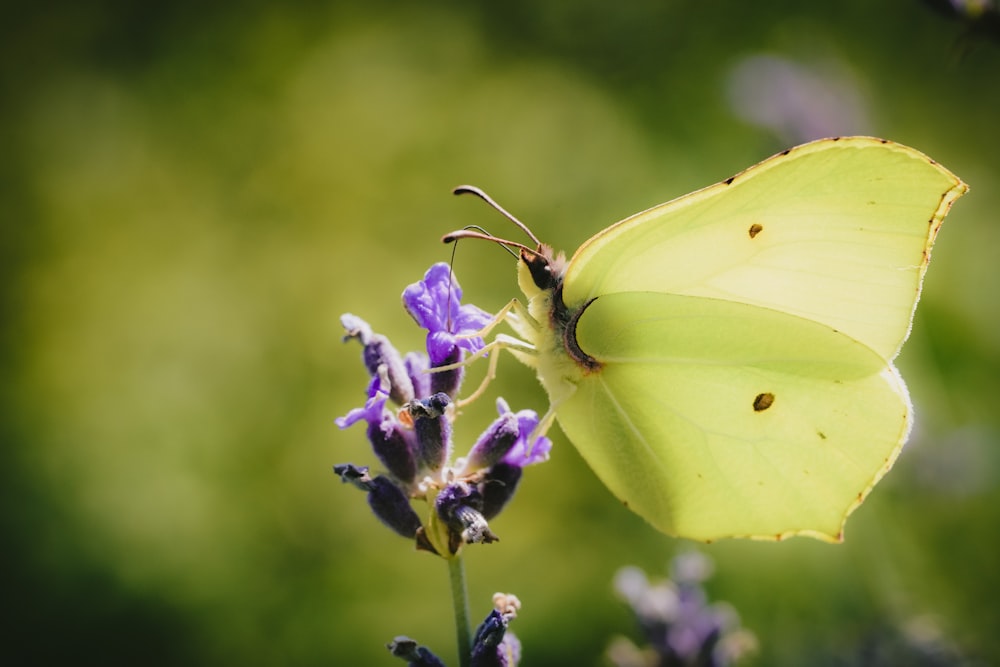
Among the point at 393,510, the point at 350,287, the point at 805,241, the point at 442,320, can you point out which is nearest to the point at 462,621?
the point at 393,510

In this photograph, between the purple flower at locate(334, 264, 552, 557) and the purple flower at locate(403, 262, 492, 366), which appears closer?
the purple flower at locate(334, 264, 552, 557)

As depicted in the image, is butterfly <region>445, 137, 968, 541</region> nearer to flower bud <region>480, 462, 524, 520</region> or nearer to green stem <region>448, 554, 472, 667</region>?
flower bud <region>480, 462, 524, 520</region>

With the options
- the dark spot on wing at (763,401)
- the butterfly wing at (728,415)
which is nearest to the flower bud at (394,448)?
the butterfly wing at (728,415)

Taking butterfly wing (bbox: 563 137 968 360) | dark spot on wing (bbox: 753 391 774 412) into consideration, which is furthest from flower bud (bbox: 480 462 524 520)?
dark spot on wing (bbox: 753 391 774 412)

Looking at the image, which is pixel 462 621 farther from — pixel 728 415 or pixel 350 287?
pixel 350 287

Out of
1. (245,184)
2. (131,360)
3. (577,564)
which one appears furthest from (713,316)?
(245,184)

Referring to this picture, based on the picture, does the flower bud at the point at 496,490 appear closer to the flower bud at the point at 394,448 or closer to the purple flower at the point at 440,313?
the flower bud at the point at 394,448

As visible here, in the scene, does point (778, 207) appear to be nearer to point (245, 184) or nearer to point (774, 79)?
point (774, 79)
